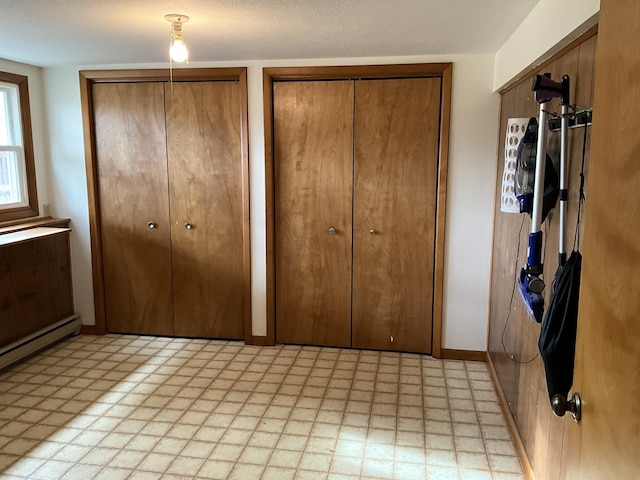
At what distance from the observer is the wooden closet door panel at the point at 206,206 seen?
3.84 meters

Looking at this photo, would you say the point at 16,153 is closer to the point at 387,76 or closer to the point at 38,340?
the point at 38,340

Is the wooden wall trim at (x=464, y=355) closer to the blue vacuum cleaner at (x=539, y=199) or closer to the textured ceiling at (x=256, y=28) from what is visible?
the blue vacuum cleaner at (x=539, y=199)

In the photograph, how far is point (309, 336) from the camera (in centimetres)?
399

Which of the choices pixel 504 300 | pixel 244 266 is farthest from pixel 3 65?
pixel 504 300

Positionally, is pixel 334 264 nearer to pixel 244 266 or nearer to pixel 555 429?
pixel 244 266

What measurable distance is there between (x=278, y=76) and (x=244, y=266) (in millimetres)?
1470

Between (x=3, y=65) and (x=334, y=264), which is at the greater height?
(x=3, y=65)

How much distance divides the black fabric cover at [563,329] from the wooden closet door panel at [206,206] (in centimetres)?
269

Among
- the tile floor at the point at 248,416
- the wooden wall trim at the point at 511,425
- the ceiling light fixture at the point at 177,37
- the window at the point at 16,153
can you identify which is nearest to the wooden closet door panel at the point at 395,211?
the tile floor at the point at 248,416

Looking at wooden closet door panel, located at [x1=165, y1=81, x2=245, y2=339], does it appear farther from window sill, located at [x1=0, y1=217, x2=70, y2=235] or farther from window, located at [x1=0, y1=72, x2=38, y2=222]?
window, located at [x1=0, y1=72, x2=38, y2=222]

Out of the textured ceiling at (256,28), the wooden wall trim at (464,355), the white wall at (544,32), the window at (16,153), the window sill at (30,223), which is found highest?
the textured ceiling at (256,28)

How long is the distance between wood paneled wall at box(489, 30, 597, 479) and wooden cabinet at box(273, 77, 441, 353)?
55 cm

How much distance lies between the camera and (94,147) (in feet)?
13.2

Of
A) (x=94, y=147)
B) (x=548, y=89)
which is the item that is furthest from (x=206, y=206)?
(x=548, y=89)
